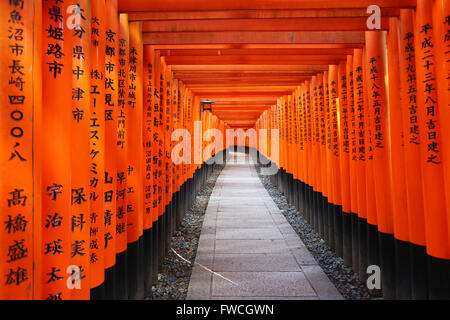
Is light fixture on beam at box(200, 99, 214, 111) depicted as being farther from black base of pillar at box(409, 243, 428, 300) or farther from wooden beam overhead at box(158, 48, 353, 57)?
black base of pillar at box(409, 243, 428, 300)

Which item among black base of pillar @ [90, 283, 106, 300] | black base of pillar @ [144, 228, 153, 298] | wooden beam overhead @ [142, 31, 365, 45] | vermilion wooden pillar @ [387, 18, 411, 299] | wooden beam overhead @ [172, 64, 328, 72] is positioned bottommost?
black base of pillar @ [144, 228, 153, 298]

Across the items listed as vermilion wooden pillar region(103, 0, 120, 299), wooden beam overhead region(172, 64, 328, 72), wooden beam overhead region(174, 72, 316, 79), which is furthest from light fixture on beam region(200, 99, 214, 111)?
vermilion wooden pillar region(103, 0, 120, 299)

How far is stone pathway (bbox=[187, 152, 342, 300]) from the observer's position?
4.12 m

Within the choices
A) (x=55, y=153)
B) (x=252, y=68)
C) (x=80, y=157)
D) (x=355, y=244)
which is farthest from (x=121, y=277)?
(x=252, y=68)

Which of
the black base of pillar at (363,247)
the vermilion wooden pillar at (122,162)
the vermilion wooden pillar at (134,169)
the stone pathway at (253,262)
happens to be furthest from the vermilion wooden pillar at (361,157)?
the vermilion wooden pillar at (122,162)

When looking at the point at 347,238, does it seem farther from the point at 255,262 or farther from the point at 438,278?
the point at 438,278

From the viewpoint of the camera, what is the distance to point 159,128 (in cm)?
491

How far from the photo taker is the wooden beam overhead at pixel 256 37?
167 inches

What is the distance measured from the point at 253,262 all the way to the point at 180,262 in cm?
140

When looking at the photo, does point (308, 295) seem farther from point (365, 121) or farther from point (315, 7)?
point (315, 7)

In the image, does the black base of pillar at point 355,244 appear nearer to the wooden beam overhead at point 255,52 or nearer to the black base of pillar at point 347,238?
the black base of pillar at point 347,238

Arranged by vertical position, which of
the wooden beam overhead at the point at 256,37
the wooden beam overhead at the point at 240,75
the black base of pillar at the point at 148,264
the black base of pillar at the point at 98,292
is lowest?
the black base of pillar at the point at 148,264

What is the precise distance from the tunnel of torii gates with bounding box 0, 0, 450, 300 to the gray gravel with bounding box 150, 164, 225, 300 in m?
0.26

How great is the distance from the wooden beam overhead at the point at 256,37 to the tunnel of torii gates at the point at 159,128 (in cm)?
2
